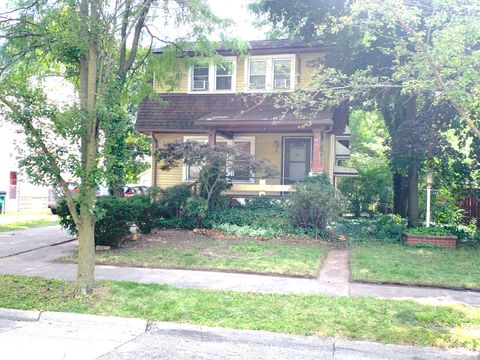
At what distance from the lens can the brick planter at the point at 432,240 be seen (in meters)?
11.9

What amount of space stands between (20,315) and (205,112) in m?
12.5

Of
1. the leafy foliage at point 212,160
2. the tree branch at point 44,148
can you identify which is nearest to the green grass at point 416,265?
the leafy foliage at point 212,160

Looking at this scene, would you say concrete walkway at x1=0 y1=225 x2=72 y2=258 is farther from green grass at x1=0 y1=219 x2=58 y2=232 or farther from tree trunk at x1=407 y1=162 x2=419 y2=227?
tree trunk at x1=407 y1=162 x2=419 y2=227

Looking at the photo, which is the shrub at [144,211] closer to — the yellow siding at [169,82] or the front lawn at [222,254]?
the front lawn at [222,254]

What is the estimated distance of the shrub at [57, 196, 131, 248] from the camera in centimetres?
1036

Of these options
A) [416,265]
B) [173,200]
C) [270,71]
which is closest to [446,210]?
[416,265]

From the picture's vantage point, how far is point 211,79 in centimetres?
1823

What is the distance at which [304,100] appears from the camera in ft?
25.2

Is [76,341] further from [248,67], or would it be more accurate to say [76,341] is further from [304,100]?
[248,67]

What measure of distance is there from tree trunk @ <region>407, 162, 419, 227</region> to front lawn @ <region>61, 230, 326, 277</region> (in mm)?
3724

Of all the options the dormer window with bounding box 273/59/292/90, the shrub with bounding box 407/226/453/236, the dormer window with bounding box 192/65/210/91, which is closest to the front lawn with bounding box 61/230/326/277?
the shrub with bounding box 407/226/453/236

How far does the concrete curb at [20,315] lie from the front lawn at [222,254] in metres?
3.10

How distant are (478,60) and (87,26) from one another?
5.41m

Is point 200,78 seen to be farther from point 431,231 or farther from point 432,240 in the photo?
point 432,240
